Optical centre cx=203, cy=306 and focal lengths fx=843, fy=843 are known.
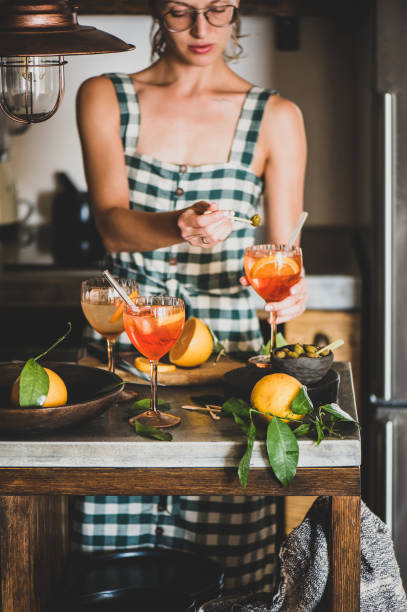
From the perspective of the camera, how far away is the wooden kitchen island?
1.32 meters

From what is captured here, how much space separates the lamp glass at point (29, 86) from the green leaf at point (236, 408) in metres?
0.59

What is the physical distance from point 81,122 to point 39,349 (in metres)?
0.85

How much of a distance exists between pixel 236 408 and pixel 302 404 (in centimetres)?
12

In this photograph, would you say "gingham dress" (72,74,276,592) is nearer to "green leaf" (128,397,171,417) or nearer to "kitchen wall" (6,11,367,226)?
"green leaf" (128,397,171,417)

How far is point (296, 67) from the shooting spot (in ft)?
10.9

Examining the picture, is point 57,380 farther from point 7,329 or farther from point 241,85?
point 7,329

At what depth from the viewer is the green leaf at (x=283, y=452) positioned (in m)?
1.29

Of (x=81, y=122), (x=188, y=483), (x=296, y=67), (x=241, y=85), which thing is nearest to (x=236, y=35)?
(x=241, y=85)

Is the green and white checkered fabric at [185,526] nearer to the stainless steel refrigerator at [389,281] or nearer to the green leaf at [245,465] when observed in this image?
the green leaf at [245,465]

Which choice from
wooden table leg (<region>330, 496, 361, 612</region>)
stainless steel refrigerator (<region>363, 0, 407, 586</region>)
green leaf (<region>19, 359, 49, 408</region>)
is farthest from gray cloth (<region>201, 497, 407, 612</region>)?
stainless steel refrigerator (<region>363, 0, 407, 586</region>)

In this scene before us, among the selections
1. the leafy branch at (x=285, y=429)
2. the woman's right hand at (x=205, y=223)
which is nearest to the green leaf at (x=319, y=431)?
the leafy branch at (x=285, y=429)

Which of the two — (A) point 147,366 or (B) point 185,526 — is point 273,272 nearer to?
(A) point 147,366

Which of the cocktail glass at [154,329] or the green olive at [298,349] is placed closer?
the cocktail glass at [154,329]

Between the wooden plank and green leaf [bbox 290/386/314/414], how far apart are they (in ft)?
0.31
